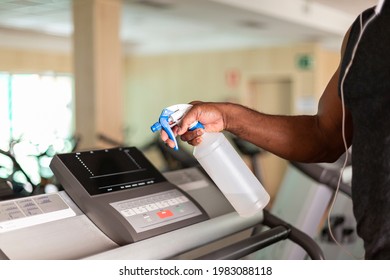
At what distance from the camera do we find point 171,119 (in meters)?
0.98

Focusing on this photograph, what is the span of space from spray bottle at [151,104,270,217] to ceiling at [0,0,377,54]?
2393 millimetres

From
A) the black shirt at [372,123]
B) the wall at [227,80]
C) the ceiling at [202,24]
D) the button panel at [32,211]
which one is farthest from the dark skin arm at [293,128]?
the wall at [227,80]

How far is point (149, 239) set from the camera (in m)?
0.97

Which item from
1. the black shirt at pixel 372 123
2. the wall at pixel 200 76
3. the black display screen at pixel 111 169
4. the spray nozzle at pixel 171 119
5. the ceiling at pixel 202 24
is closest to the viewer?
the black shirt at pixel 372 123

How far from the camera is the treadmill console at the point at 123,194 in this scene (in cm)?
100

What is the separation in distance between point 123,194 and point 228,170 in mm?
235

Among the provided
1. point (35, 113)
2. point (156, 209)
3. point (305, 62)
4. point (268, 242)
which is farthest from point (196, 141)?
point (305, 62)

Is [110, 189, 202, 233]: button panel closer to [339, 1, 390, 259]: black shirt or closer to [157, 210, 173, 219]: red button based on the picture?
[157, 210, 173, 219]: red button

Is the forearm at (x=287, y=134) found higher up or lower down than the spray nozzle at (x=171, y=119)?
lower down

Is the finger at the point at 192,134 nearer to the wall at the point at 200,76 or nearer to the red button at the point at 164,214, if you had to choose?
the red button at the point at 164,214

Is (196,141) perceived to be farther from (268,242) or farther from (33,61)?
(33,61)

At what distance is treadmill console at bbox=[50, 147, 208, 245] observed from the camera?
39.2 inches
